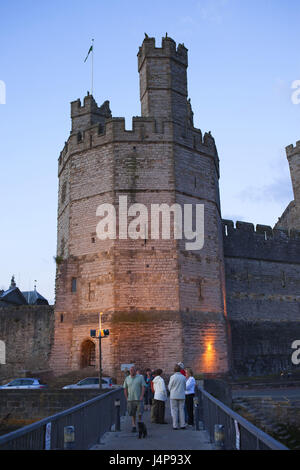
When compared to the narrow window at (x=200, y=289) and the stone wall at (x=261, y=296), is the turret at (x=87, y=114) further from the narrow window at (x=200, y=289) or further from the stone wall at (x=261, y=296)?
the narrow window at (x=200, y=289)

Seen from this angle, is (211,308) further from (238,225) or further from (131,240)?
(238,225)

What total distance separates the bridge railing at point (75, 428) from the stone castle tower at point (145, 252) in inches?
334

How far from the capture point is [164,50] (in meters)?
23.5

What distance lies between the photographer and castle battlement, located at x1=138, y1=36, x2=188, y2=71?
23.4 m

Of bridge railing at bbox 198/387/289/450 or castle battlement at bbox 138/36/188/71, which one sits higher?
castle battlement at bbox 138/36/188/71

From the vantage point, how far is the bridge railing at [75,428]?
4.95 m

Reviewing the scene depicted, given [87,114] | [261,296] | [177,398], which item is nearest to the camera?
[177,398]

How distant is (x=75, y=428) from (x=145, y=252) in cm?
1343

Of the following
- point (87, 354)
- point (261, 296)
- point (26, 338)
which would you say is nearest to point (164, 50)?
point (261, 296)

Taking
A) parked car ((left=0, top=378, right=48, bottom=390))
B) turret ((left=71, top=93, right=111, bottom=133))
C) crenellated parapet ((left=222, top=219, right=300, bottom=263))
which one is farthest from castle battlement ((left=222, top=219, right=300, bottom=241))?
parked car ((left=0, top=378, right=48, bottom=390))

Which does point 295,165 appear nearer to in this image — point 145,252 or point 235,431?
point 145,252

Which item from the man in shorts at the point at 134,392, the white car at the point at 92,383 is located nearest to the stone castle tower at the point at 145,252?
the white car at the point at 92,383

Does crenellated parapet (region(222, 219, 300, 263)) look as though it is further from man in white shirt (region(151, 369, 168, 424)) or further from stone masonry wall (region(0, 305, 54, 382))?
man in white shirt (region(151, 369, 168, 424))

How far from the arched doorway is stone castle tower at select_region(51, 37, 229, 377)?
0.15 ft
